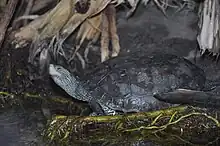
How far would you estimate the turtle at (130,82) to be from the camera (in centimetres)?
371

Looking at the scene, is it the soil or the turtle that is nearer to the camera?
the turtle

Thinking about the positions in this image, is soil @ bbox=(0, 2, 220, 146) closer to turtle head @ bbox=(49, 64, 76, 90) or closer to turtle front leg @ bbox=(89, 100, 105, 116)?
turtle head @ bbox=(49, 64, 76, 90)

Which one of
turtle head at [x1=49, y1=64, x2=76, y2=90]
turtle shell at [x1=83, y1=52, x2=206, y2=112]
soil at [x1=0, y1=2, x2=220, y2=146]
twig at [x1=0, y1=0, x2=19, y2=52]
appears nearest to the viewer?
turtle shell at [x1=83, y1=52, x2=206, y2=112]

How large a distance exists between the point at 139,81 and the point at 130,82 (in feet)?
0.21

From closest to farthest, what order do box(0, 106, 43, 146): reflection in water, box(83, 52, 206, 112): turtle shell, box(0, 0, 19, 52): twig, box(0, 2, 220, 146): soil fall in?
box(0, 106, 43, 146): reflection in water < box(83, 52, 206, 112): turtle shell < box(0, 2, 220, 146): soil < box(0, 0, 19, 52): twig

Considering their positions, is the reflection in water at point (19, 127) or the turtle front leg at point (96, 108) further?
the turtle front leg at point (96, 108)

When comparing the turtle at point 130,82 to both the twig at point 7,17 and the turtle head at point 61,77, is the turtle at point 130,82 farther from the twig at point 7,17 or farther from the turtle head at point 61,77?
the twig at point 7,17

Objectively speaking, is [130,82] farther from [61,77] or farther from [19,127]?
[19,127]

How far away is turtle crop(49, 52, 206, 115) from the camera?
3705 mm

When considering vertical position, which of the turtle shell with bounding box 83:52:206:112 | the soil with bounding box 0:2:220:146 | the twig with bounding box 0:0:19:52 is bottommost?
the turtle shell with bounding box 83:52:206:112

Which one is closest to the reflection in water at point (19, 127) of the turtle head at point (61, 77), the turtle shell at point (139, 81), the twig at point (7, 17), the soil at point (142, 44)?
the soil at point (142, 44)

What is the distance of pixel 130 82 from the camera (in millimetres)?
3752

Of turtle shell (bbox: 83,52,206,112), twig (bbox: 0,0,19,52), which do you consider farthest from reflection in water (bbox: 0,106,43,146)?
twig (bbox: 0,0,19,52)

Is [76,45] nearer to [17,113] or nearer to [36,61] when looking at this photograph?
[36,61]
